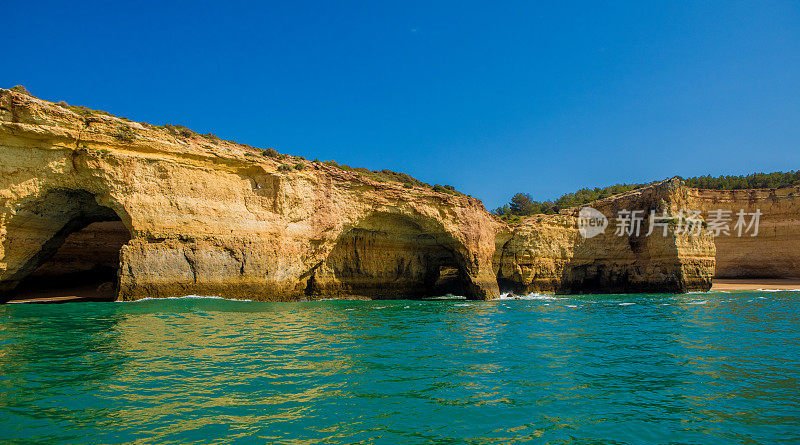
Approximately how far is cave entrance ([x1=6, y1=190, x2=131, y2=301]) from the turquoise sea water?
9.51 metres

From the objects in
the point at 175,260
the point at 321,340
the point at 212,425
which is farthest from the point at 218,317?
the point at 212,425

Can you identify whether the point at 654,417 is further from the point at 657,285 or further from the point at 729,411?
the point at 657,285

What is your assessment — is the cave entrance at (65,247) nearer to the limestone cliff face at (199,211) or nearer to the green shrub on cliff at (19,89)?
the limestone cliff face at (199,211)

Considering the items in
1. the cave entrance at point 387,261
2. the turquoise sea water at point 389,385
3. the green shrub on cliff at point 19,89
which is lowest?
the turquoise sea water at point 389,385

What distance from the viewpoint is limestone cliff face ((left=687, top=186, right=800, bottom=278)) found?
1812 inches

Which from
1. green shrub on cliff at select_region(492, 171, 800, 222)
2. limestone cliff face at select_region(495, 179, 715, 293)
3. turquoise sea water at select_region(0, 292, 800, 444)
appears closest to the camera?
turquoise sea water at select_region(0, 292, 800, 444)

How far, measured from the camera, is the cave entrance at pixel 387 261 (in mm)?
28125

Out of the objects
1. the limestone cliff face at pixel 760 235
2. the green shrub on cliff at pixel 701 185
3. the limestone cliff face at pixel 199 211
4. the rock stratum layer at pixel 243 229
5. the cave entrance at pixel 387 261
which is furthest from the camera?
the green shrub on cliff at pixel 701 185

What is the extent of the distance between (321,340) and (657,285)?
34160 millimetres

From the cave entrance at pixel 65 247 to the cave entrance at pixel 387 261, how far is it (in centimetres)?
1226

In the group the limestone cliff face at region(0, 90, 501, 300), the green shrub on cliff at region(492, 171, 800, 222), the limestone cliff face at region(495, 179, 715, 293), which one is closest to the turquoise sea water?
the limestone cliff face at region(0, 90, 501, 300)

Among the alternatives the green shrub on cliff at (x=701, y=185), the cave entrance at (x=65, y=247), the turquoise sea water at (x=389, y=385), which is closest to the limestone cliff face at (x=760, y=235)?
the green shrub on cliff at (x=701, y=185)

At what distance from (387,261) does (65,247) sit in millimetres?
20027

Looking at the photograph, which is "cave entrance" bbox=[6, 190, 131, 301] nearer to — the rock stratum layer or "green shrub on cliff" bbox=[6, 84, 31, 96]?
the rock stratum layer
